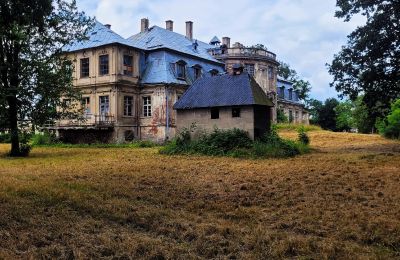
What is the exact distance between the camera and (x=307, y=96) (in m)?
71.8

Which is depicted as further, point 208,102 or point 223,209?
Answer: point 208,102

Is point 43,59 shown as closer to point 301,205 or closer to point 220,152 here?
point 220,152

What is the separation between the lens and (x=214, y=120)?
25688 mm

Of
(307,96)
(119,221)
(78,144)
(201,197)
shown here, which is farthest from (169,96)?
(307,96)

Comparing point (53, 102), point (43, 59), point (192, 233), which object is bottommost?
point (192, 233)

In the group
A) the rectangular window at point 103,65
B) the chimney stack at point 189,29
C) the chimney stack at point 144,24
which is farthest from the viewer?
the chimney stack at point 189,29

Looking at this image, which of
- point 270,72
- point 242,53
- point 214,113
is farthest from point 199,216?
point 270,72

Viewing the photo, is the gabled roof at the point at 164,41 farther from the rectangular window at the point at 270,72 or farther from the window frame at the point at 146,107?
the rectangular window at the point at 270,72

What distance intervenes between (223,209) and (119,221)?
216cm

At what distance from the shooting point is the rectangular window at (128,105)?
117 ft

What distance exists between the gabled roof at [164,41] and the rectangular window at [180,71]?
1305 millimetres

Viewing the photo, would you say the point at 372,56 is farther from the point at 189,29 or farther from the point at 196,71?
the point at 189,29

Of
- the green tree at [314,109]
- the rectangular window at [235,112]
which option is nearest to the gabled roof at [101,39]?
the rectangular window at [235,112]

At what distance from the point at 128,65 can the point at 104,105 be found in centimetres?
391
